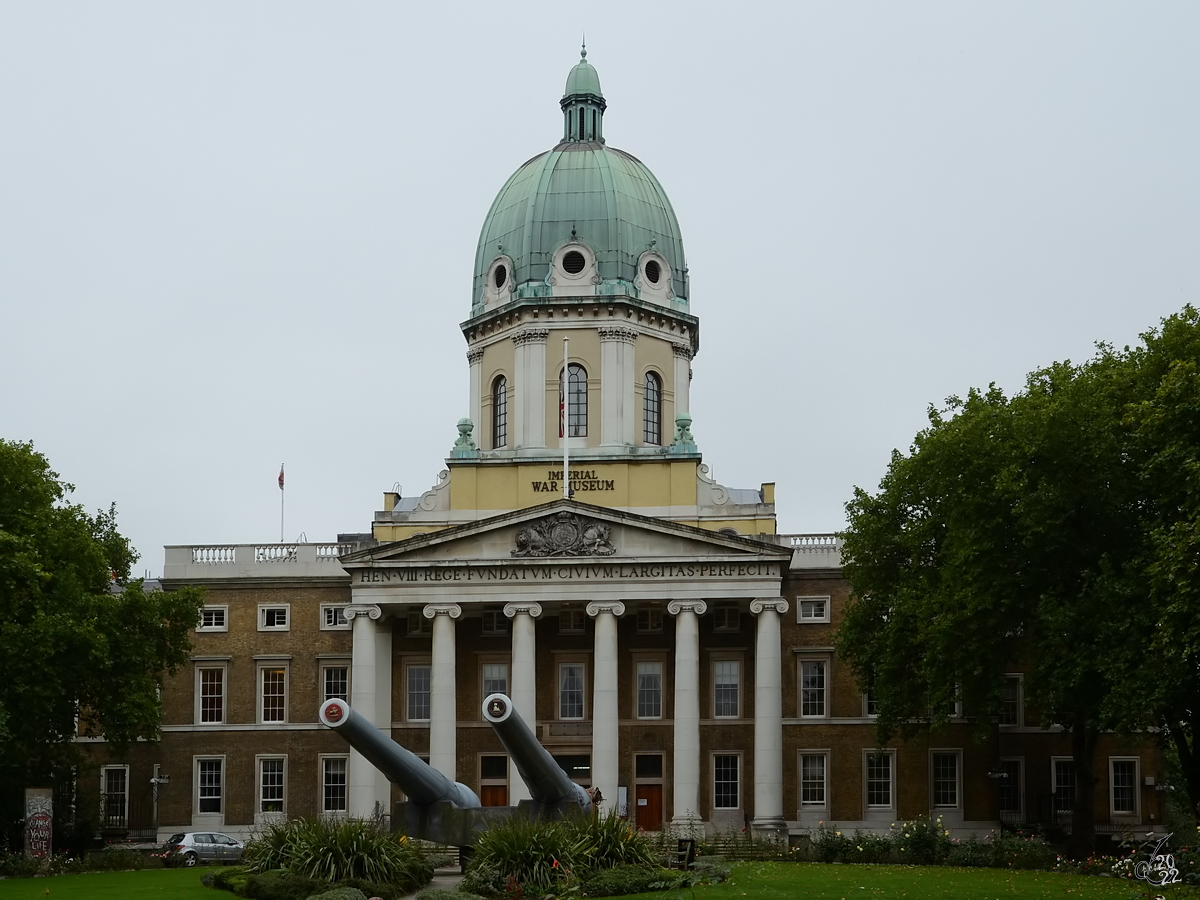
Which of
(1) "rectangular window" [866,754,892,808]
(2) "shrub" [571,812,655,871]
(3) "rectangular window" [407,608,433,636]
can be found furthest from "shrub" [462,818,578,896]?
(3) "rectangular window" [407,608,433,636]

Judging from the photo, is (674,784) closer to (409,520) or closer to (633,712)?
(633,712)

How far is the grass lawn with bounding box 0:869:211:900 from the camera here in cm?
3978

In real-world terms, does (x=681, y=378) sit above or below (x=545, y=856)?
above

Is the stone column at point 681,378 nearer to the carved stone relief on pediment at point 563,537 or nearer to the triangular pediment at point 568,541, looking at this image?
the triangular pediment at point 568,541

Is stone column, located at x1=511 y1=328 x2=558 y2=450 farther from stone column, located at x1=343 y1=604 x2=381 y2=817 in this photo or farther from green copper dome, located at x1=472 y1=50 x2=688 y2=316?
stone column, located at x1=343 y1=604 x2=381 y2=817

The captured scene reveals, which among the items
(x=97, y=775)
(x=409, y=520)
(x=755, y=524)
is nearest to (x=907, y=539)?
(x=755, y=524)

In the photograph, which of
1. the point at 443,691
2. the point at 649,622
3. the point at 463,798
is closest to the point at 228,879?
the point at 463,798

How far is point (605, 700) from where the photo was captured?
221ft

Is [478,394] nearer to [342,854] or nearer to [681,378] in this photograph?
[681,378]

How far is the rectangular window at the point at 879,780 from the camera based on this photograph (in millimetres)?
69812

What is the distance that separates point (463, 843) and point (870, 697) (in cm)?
3362

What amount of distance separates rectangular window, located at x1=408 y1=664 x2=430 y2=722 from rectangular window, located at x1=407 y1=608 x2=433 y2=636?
4.23 feet

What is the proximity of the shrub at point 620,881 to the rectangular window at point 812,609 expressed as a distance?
3447cm

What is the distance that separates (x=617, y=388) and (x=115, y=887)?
119 feet
